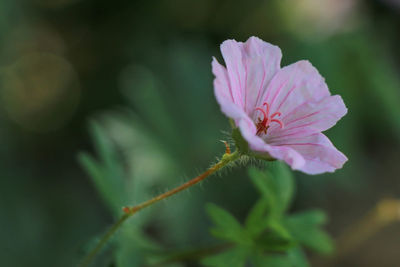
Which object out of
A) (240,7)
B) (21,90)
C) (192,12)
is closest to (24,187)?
(21,90)

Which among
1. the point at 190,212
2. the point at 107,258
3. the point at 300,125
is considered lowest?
the point at 300,125

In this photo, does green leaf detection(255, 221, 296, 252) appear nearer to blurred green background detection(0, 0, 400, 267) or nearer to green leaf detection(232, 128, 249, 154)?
green leaf detection(232, 128, 249, 154)

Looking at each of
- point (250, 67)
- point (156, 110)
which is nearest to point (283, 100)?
point (250, 67)

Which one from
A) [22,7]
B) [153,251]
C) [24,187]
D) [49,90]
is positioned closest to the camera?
[153,251]

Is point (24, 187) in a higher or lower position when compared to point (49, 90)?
lower

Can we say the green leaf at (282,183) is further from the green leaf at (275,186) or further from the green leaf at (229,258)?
the green leaf at (229,258)

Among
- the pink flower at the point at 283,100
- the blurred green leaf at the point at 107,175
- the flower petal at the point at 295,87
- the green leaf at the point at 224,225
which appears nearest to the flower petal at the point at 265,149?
the pink flower at the point at 283,100

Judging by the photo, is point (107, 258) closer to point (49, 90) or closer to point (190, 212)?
point (190, 212)
